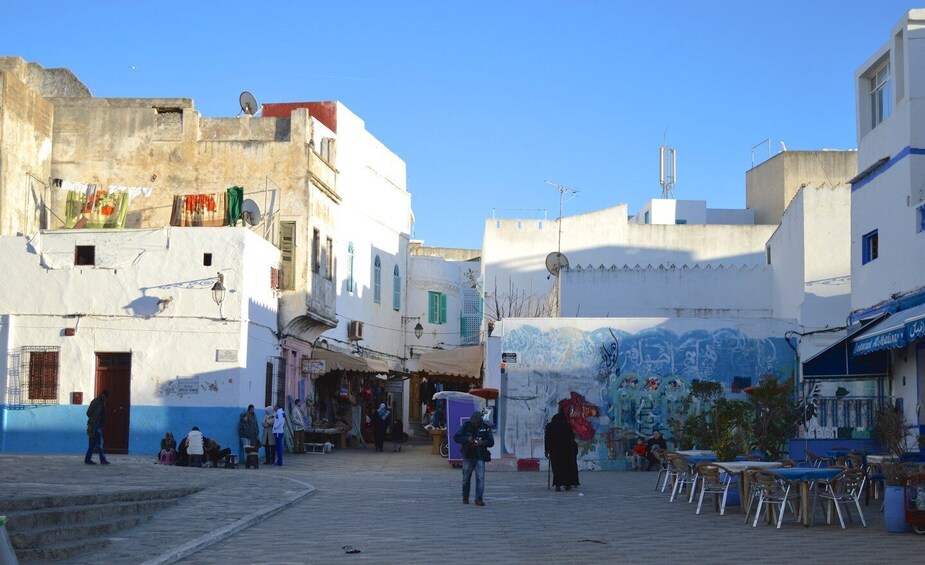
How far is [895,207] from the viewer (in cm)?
2122

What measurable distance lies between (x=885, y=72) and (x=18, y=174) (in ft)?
69.4

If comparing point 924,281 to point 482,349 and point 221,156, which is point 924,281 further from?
point 221,156

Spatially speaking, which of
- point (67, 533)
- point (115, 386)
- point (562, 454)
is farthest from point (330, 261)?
point (67, 533)

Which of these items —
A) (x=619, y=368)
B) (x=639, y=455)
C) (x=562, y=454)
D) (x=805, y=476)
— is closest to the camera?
(x=805, y=476)

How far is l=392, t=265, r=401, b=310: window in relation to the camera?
45312 mm

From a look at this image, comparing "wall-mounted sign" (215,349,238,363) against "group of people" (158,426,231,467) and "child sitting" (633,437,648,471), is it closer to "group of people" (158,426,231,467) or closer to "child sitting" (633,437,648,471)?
"group of people" (158,426,231,467)

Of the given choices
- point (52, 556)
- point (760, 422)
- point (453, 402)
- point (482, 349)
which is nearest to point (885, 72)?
point (760, 422)

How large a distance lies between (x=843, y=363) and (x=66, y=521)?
14743 mm

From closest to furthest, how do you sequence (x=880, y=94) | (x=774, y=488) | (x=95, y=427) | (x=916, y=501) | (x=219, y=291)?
(x=916, y=501), (x=774, y=488), (x=880, y=94), (x=95, y=427), (x=219, y=291)

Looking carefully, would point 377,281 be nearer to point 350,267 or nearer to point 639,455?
point 350,267

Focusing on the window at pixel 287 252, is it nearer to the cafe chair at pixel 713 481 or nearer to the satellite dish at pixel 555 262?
the satellite dish at pixel 555 262

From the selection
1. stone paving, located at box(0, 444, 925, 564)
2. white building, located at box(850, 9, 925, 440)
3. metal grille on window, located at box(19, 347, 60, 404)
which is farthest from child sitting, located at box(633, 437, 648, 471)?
metal grille on window, located at box(19, 347, 60, 404)

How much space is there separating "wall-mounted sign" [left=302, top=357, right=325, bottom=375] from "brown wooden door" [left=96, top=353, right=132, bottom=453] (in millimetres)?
7160

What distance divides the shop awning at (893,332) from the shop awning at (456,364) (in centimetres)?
1231
